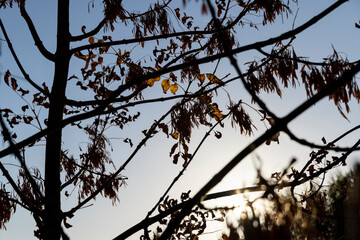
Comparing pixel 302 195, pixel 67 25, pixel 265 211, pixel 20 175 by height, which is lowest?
pixel 265 211

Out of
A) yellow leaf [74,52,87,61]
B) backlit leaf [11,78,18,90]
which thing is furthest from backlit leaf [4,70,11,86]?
yellow leaf [74,52,87,61]

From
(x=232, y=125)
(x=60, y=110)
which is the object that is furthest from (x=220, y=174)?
(x=60, y=110)

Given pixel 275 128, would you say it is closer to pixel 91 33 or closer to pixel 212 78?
pixel 212 78

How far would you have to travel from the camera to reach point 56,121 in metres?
3.53

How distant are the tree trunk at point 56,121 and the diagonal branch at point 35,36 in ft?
0.27

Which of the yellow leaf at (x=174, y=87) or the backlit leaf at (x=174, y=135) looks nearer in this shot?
the backlit leaf at (x=174, y=135)

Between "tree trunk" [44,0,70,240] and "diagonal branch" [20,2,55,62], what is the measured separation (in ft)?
0.27

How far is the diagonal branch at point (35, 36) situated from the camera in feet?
12.2

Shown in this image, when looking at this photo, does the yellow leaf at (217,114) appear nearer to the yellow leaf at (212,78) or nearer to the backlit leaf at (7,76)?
the yellow leaf at (212,78)

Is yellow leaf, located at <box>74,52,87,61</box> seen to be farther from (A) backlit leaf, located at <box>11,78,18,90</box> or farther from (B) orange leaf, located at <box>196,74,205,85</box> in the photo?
(B) orange leaf, located at <box>196,74,205,85</box>

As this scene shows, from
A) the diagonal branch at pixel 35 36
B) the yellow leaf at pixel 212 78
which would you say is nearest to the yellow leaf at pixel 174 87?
the yellow leaf at pixel 212 78

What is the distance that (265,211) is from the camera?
3.97 ft

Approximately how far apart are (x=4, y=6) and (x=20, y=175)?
188 centimetres

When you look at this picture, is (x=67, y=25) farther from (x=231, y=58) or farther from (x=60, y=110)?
(x=231, y=58)
